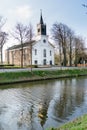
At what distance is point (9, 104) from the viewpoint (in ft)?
63.1

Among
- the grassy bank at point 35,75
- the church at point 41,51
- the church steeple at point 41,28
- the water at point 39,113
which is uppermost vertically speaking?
the church steeple at point 41,28

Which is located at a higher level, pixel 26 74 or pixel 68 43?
pixel 68 43

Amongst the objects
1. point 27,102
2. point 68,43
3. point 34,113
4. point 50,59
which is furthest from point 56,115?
point 50,59

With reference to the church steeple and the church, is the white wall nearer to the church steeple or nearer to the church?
the church

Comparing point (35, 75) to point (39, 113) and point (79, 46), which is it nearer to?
point (39, 113)

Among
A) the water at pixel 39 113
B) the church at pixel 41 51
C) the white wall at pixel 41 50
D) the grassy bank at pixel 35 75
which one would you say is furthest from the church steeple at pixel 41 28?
the water at pixel 39 113

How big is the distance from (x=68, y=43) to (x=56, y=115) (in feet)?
182

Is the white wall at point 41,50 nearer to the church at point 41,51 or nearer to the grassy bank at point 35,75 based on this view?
the church at point 41,51

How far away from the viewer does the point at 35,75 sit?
4159 cm

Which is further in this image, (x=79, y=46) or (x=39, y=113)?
(x=79, y=46)

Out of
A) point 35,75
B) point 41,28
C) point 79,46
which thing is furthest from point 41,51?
point 35,75

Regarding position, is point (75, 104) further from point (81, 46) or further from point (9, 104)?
point (81, 46)

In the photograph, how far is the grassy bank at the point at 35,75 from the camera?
120 feet

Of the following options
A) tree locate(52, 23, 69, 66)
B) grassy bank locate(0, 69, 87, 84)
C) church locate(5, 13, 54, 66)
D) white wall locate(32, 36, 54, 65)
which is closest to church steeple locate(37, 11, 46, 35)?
church locate(5, 13, 54, 66)
